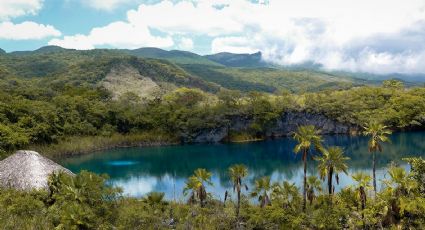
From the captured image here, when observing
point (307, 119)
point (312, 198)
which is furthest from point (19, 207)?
point (307, 119)

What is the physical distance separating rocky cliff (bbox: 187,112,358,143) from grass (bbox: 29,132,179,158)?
8010 mm

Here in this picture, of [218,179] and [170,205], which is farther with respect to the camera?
[218,179]

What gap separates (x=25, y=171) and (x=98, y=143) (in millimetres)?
56031

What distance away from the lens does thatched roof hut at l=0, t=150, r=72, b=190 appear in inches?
1766

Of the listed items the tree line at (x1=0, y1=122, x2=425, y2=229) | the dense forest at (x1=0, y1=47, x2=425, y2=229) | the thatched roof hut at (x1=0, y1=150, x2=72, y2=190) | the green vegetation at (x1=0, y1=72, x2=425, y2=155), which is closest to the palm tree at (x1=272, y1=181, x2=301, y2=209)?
the tree line at (x1=0, y1=122, x2=425, y2=229)

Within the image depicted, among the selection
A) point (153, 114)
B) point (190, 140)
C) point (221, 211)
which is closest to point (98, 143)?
point (153, 114)

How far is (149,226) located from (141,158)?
59471 millimetres

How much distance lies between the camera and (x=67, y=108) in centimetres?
10444

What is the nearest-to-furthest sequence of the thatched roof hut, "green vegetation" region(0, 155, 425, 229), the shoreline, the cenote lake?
"green vegetation" region(0, 155, 425, 229) < the thatched roof hut < the cenote lake < the shoreline

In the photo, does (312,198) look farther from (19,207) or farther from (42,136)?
(42,136)

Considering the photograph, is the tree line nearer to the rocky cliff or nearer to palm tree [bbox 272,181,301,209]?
palm tree [bbox 272,181,301,209]

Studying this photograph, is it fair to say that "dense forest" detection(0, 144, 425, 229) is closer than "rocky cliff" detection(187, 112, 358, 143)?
Yes

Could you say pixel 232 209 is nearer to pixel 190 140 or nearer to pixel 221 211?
pixel 221 211

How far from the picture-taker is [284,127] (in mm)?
127688
